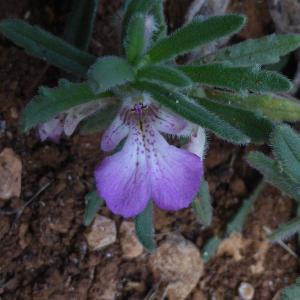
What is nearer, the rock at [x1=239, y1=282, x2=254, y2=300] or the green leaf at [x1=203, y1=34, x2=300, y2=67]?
the green leaf at [x1=203, y1=34, x2=300, y2=67]

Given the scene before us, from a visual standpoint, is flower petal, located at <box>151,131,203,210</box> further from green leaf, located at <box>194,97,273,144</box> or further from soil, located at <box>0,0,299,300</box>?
soil, located at <box>0,0,299,300</box>

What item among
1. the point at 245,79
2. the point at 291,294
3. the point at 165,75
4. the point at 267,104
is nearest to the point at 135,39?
the point at 165,75

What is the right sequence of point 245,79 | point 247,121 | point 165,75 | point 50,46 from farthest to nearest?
point 50,46 → point 247,121 → point 245,79 → point 165,75

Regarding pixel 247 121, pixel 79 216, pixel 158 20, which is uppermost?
pixel 158 20

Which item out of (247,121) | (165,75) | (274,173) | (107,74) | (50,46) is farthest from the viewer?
(274,173)

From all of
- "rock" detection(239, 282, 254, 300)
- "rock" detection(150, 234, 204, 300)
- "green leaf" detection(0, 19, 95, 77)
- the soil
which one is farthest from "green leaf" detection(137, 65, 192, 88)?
"rock" detection(239, 282, 254, 300)

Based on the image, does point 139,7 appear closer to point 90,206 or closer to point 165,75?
point 165,75

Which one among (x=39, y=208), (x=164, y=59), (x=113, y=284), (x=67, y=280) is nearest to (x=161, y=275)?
(x=113, y=284)
